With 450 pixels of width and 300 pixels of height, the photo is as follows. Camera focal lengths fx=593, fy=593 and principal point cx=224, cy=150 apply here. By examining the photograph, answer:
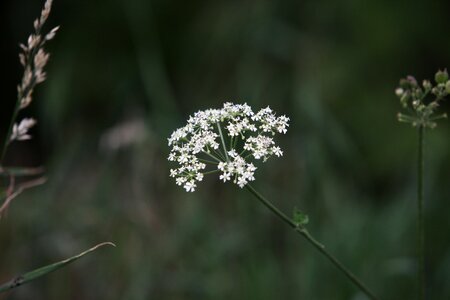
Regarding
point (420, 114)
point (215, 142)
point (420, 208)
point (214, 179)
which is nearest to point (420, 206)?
point (420, 208)

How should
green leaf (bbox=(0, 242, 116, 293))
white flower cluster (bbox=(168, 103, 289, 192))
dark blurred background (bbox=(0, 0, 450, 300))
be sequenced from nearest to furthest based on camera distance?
green leaf (bbox=(0, 242, 116, 293)) → white flower cluster (bbox=(168, 103, 289, 192)) → dark blurred background (bbox=(0, 0, 450, 300))

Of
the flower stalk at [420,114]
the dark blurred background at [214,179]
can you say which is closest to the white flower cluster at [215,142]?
the flower stalk at [420,114]

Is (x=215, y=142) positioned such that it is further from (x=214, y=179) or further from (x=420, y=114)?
(x=214, y=179)

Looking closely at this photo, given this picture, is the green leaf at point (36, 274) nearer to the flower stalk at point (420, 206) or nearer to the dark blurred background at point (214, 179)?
the flower stalk at point (420, 206)

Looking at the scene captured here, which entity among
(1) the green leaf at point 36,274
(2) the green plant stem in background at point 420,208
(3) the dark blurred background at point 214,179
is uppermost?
(3) the dark blurred background at point 214,179

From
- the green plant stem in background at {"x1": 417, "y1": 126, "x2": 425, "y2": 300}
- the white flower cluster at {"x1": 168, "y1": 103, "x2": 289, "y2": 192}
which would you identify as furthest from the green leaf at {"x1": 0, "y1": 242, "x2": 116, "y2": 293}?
the green plant stem in background at {"x1": 417, "y1": 126, "x2": 425, "y2": 300}

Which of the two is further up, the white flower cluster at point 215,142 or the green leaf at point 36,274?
the white flower cluster at point 215,142

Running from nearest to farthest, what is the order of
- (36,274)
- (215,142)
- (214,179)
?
(36,274)
(215,142)
(214,179)

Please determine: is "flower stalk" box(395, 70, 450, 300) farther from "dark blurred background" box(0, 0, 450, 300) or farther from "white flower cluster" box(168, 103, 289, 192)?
"dark blurred background" box(0, 0, 450, 300)
